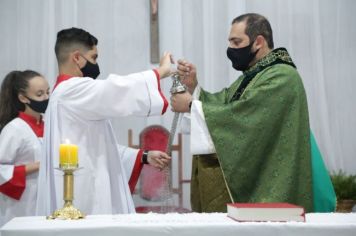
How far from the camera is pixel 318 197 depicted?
3025 millimetres

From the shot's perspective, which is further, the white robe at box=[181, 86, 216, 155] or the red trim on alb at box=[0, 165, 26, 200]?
the red trim on alb at box=[0, 165, 26, 200]

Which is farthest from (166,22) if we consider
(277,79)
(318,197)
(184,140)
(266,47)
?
(318,197)

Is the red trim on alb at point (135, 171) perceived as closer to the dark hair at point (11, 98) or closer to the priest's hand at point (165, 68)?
the priest's hand at point (165, 68)

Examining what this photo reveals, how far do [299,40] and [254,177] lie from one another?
2.80m

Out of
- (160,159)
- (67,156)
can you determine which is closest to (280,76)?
(160,159)

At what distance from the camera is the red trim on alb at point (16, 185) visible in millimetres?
3924

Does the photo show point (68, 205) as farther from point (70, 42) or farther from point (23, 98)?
point (23, 98)

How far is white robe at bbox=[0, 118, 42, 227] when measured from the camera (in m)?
4.03

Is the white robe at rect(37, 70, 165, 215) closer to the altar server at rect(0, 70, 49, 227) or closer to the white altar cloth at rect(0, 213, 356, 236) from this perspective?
the altar server at rect(0, 70, 49, 227)

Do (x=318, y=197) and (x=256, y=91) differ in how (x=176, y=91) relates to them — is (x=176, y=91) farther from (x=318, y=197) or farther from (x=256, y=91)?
(x=318, y=197)

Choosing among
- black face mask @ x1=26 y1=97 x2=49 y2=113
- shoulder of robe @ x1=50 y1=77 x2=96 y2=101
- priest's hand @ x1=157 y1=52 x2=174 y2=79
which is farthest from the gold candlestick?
black face mask @ x1=26 y1=97 x2=49 y2=113

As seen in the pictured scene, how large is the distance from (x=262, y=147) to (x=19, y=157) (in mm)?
2166

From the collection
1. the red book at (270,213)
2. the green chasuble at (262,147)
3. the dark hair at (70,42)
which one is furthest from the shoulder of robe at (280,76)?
the red book at (270,213)

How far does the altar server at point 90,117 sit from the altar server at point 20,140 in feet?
3.35
